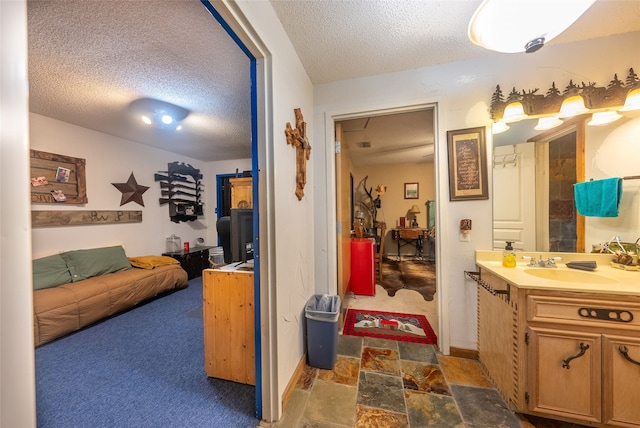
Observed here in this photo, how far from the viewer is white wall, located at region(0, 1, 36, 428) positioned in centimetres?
37

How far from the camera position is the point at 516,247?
1.71m

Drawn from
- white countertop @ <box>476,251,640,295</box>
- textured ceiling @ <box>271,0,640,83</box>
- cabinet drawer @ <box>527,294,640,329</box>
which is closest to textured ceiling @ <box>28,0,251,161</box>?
textured ceiling @ <box>271,0,640,83</box>

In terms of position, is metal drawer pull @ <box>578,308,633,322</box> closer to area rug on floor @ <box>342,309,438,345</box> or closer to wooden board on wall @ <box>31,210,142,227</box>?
area rug on floor @ <box>342,309,438,345</box>

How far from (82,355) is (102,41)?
2.44 meters

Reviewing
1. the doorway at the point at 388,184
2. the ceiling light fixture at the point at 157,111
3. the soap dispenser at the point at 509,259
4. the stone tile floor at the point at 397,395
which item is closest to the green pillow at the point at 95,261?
the ceiling light fixture at the point at 157,111

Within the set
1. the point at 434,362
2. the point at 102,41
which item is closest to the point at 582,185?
the point at 434,362

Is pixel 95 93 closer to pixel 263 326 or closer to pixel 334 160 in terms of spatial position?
pixel 334 160

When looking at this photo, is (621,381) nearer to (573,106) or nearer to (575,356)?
(575,356)

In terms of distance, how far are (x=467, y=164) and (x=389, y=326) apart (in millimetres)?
1690

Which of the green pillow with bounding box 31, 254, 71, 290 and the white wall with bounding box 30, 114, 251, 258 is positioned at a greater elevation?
the white wall with bounding box 30, 114, 251, 258

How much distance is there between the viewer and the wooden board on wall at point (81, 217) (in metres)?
2.53

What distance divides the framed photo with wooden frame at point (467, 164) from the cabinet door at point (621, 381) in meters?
1.04

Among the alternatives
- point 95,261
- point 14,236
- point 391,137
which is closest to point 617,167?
point 391,137

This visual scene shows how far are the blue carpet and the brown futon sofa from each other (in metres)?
0.17
